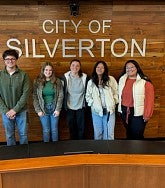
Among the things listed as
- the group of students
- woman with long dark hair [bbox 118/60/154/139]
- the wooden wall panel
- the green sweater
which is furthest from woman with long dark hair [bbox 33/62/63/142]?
woman with long dark hair [bbox 118/60/154/139]

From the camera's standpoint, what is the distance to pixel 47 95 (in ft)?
13.7

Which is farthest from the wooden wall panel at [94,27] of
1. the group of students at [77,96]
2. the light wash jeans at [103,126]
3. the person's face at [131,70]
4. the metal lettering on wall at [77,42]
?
the light wash jeans at [103,126]

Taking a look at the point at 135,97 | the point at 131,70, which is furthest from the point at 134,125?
the point at 131,70

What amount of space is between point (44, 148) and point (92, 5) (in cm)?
221

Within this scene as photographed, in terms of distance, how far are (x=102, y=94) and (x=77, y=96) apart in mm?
359

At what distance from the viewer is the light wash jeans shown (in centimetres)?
429

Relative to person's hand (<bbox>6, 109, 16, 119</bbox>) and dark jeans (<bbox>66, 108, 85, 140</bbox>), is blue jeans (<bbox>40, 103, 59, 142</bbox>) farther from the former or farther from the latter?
person's hand (<bbox>6, 109, 16, 119</bbox>)

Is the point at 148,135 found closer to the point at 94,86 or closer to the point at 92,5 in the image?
the point at 94,86

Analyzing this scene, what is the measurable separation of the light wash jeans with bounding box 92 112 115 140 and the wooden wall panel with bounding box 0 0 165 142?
762 millimetres

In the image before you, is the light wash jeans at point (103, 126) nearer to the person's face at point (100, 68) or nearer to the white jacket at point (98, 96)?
the white jacket at point (98, 96)

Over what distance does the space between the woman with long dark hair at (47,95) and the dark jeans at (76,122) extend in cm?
22

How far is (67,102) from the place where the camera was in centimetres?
432

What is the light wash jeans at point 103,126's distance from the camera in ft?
14.1

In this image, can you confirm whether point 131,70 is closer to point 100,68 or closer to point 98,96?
point 100,68
